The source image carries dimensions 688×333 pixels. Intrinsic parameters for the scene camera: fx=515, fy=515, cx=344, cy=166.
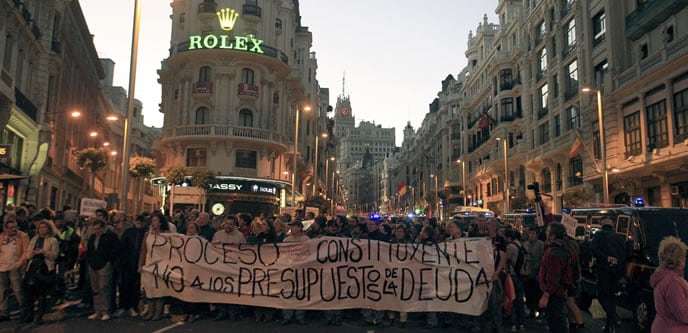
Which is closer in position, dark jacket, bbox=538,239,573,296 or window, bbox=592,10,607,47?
dark jacket, bbox=538,239,573,296

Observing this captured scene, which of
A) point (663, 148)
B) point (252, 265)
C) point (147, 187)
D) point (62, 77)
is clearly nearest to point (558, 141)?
point (663, 148)

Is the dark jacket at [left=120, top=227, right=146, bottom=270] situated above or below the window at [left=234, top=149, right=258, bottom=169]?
below

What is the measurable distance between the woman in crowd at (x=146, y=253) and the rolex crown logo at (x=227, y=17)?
3754 cm

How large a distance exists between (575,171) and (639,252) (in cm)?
→ 2989

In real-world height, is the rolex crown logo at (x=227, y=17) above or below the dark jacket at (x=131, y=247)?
above

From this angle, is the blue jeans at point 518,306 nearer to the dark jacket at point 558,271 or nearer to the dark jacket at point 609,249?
the dark jacket at point 609,249

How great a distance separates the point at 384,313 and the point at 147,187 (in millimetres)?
78947

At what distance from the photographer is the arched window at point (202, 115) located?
1783 inches

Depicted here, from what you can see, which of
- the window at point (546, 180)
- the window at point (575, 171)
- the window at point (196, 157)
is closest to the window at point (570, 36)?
the window at point (575, 171)

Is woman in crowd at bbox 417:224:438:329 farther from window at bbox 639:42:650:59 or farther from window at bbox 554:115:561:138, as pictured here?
window at bbox 554:115:561:138

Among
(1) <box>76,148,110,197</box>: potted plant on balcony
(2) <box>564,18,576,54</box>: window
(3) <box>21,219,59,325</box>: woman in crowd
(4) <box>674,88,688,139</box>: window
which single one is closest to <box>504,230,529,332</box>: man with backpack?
(3) <box>21,219,59,325</box>: woman in crowd

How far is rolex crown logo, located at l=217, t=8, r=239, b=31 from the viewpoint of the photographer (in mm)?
45156

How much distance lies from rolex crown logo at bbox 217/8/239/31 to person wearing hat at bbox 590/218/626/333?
4040cm

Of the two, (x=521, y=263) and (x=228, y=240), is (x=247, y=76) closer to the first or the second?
(x=228, y=240)
